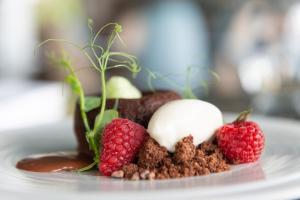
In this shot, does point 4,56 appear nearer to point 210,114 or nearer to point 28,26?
point 28,26

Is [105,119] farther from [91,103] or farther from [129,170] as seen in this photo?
[129,170]

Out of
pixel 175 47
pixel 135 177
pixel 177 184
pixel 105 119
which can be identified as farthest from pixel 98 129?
pixel 175 47

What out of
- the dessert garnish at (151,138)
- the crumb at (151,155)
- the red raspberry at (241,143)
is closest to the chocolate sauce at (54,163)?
the dessert garnish at (151,138)

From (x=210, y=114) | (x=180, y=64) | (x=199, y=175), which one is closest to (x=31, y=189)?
(x=199, y=175)

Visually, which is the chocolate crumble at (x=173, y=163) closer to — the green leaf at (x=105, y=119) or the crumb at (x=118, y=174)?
the crumb at (x=118, y=174)

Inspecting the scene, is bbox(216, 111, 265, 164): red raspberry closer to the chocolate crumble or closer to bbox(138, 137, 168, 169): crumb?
the chocolate crumble

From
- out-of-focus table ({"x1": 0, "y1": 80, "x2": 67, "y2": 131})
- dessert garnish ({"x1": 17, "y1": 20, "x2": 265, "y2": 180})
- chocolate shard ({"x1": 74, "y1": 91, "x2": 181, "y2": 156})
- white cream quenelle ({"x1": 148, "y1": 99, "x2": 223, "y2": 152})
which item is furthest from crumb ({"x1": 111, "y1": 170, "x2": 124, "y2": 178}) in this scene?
out-of-focus table ({"x1": 0, "y1": 80, "x2": 67, "y2": 131})

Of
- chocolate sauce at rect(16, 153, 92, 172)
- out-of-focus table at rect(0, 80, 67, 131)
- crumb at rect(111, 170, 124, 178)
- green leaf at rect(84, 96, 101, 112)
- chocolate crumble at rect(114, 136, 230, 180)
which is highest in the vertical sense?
green leaf at rect(84, 96, 101, 112)
